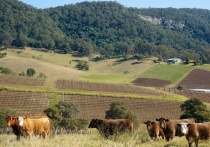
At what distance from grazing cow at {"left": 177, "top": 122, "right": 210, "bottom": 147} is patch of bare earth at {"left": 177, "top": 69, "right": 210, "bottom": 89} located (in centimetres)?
8733

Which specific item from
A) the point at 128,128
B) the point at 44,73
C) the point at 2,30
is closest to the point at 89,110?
the point at 128,128

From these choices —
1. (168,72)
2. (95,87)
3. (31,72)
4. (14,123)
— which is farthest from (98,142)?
(168,72)

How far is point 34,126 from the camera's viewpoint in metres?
15.8

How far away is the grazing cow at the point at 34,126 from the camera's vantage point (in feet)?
49.8

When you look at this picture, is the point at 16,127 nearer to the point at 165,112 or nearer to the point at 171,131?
the point at 171,131

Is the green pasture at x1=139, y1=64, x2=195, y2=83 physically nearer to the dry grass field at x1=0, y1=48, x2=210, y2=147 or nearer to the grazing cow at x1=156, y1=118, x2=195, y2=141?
the dry grass field at x1=0, y1=48, x2=210, y2=147

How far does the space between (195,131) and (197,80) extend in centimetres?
9668

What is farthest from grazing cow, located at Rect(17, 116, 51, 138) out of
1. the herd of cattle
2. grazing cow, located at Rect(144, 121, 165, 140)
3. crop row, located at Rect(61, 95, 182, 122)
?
crop row, located at Rect(61, 95, 182, 122)

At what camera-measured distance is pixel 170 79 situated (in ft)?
367

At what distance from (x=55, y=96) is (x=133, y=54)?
4124 inches

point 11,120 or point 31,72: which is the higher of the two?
point 11,120

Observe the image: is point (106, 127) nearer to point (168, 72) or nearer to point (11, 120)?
point (11, 120)

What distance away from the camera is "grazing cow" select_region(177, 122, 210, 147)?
1253 cm

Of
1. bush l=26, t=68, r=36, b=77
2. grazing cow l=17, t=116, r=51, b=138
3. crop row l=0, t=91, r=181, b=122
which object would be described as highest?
grazing cow l=17, t=116, r=51, b=138
